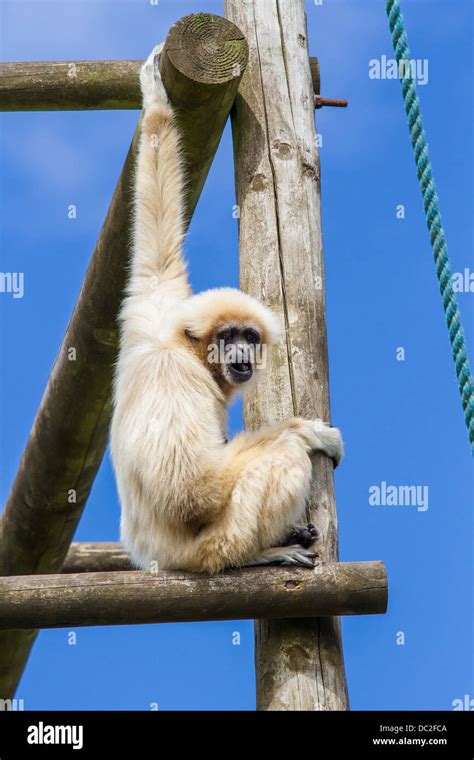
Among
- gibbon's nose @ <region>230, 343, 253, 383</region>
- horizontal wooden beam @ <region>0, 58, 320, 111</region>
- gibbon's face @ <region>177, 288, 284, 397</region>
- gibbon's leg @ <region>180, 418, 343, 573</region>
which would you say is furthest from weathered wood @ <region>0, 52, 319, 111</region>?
gibbon's leg @ <region>180, 418, 343, 573</region>

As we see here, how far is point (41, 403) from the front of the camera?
6.91m

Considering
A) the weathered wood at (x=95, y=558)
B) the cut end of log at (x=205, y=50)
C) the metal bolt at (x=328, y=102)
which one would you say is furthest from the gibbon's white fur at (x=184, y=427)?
the weathered wood at (x=95, y=558)

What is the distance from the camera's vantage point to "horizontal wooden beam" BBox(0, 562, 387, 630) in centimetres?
470

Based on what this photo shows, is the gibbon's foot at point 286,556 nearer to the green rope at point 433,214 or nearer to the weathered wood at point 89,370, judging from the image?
the green rope at point 433,214

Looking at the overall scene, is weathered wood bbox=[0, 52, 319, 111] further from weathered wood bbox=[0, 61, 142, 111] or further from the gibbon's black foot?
the gibbon's black foot

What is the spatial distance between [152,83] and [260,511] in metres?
2.43

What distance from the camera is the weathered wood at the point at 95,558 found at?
7.98m

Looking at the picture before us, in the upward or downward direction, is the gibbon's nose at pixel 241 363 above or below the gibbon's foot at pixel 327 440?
above

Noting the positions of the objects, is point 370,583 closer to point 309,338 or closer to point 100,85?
point 309,338

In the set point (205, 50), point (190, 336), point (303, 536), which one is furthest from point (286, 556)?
point (205, 50)

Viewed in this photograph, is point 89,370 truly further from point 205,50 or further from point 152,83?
point 205,50

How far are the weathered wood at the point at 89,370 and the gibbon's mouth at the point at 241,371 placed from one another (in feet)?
3.72

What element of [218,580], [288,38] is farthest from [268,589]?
[288,38]

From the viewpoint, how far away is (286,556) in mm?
4871
